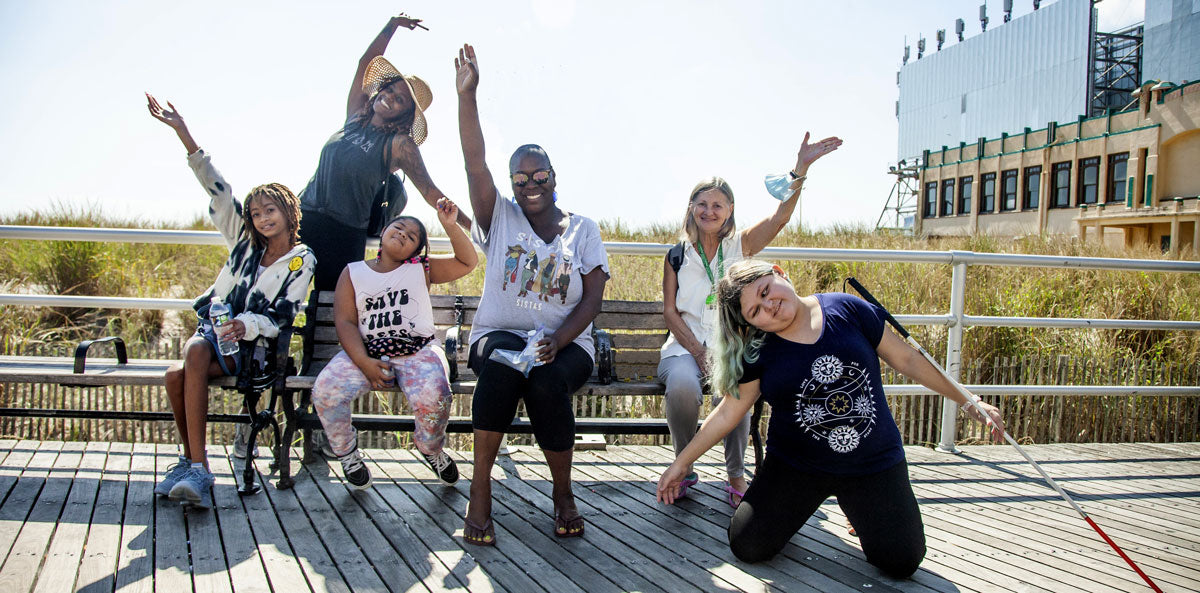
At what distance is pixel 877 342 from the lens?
2.75m

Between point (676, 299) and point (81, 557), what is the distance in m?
2.53

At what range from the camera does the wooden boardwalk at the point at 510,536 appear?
2.54 meters

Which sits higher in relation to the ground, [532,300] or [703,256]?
[703,256]

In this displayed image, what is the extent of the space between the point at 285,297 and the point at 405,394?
2.68 ft

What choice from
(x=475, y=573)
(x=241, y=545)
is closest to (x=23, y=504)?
(x=241, y=545)

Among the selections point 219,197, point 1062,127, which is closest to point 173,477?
point 219,197

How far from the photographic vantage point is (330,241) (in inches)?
152

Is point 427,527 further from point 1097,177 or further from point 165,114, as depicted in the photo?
point 1097,177

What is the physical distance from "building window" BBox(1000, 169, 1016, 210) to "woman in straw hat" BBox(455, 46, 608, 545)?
35.9 meters

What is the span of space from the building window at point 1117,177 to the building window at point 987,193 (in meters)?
6.33

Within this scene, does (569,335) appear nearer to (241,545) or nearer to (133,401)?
(241,545)

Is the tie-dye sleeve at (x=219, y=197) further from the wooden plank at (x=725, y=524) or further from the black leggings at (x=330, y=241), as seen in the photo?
the wooden plank at (x=725, y=524)

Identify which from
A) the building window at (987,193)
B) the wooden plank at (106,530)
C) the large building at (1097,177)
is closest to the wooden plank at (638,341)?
the wooden plank at (106,530)

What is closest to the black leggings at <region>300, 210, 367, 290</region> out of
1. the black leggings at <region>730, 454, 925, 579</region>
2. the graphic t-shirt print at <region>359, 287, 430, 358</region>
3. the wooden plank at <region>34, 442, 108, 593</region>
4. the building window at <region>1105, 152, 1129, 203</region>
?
the graphic t-shirt print at <region>359, 287, 430, 358</region>
